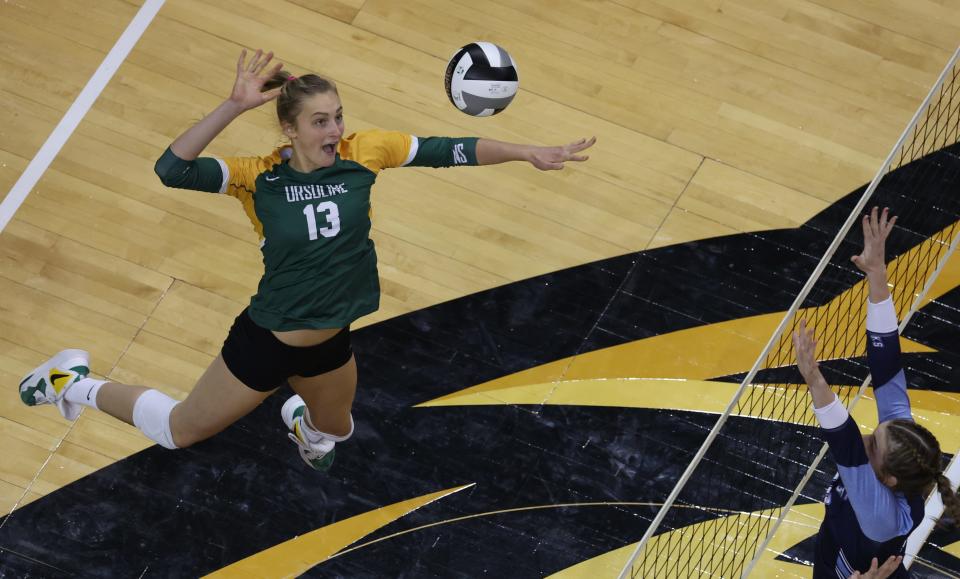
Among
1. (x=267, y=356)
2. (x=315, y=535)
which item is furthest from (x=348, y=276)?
(x=315, y=535)

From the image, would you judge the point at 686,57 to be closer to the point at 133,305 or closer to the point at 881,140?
the point at 881,140

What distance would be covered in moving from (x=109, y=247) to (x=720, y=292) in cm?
344

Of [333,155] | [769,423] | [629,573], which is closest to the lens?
[333,155]

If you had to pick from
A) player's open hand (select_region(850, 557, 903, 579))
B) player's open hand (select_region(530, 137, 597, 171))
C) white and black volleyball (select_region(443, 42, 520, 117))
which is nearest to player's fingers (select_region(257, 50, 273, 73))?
player's open hand (select_region(530, 137, 597, 171))

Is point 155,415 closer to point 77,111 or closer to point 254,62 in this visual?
point 254,62

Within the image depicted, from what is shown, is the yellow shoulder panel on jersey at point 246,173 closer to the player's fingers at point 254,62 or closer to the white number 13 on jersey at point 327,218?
the white number 13 on jersey at point 327,218

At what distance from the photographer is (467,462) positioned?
6.43 m

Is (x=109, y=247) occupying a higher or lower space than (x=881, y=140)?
lower

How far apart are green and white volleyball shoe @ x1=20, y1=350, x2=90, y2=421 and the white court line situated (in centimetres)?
129

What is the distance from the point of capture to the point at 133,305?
684 cm

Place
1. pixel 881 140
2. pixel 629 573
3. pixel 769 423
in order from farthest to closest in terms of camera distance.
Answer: pixel 881 140, pixel 769 423, pixel 629 573

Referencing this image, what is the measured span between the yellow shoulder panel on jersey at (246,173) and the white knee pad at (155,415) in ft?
3.43

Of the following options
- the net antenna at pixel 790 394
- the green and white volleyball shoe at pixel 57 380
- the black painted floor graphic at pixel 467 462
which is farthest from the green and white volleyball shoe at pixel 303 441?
the net antenna at pixel 790 394

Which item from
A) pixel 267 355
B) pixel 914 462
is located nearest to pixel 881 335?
pixel 914 462
